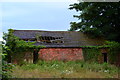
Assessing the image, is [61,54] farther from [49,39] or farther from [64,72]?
[64,72]

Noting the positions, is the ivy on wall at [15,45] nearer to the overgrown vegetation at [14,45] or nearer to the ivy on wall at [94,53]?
the overgrown vegetation at [14,45]

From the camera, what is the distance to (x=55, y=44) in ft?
54.6

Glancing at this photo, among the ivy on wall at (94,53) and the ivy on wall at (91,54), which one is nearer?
the ivy on wall at (94,53)

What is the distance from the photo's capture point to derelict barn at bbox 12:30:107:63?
16.2m

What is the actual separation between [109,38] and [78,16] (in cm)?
462

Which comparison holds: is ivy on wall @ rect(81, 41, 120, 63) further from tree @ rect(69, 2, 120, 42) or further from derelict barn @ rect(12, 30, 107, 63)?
A: tree @ rect(69, 2, 120, 42)

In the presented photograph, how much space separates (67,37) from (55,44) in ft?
6.08

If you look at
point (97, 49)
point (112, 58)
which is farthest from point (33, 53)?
point (112, 58)

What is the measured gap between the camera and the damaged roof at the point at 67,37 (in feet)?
55.3

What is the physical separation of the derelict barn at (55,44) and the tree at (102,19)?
989 mm

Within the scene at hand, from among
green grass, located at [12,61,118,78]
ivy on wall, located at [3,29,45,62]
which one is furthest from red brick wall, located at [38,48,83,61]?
green grass, located at [12,61,118,78]

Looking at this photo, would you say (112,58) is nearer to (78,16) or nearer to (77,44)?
(77,44)

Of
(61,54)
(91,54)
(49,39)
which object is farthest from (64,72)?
(49,39)

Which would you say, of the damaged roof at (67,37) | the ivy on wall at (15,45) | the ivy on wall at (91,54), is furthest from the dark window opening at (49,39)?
the ivy on wall at (91,54)
